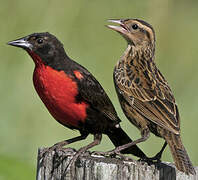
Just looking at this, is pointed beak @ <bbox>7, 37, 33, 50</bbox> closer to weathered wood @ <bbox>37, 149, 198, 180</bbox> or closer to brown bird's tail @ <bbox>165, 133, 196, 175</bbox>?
weathered wood @ <bbox>37, 149, 198, 180</bbox>

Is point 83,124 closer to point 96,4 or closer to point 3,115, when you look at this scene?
point 3,115

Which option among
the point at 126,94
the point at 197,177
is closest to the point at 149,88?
the point at 126,94

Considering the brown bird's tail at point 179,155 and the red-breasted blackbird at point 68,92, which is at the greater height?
the red-breasted blackbird at point 68,92

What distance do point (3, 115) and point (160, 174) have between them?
11.2 ft

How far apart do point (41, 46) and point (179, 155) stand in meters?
1.74

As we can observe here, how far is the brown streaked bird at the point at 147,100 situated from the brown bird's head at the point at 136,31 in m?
0.07

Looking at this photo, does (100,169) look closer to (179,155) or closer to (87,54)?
(179,155)

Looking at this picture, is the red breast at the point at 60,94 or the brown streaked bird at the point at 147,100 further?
the red breast at the point at 60,94

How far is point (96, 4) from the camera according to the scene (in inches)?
385

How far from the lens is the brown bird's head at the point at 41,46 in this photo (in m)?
7.40

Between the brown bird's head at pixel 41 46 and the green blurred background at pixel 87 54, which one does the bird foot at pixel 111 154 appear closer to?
the brown bird's head at pixel 41 46

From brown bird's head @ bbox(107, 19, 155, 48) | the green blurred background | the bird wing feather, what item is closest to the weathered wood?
the bird wing feather

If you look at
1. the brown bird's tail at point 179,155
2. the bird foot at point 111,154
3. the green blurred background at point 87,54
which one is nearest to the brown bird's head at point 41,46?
the bird foot at point 111,154

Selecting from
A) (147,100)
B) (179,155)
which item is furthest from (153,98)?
(179,155)
